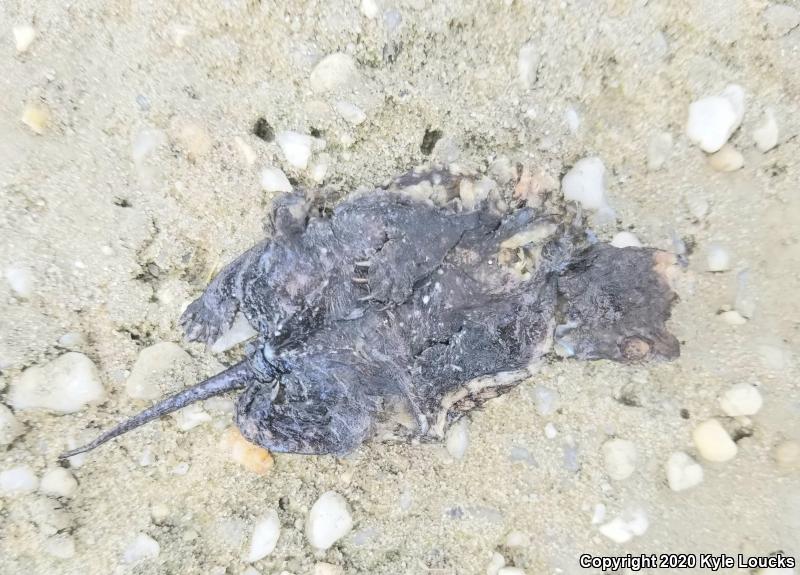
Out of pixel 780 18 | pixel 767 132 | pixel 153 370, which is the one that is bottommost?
pixel 153 370

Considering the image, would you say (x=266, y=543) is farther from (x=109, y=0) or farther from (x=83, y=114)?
(x=109, y=0)

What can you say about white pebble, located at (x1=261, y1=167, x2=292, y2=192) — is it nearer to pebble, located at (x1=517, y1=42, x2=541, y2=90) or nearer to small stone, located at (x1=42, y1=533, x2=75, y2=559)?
pebble, located at (x1=517, y1=42, x2=541, y2=90)

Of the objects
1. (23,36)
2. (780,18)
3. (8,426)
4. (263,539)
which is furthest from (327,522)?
(780,18)

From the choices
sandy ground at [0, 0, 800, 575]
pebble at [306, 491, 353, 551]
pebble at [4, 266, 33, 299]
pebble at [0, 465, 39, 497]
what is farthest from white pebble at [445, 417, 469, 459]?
pebble at [4, 266, 33, 299]

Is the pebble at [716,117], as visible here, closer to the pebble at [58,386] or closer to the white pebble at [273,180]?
the white pebble at [273,180]

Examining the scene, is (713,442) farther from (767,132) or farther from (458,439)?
(767,132)

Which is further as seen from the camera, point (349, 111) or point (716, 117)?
point (349, 111)

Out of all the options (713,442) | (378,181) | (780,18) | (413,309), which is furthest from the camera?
(378,181)
